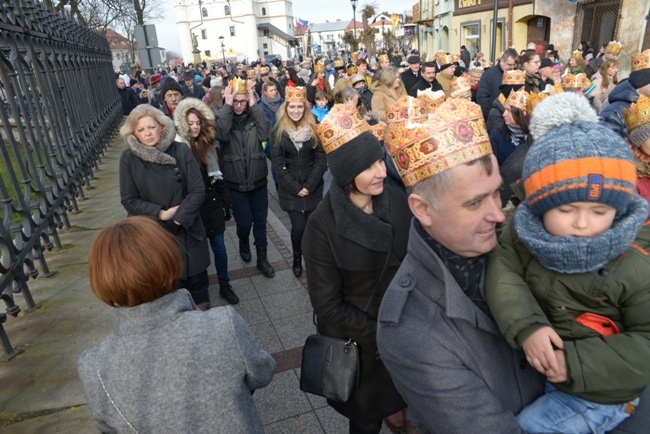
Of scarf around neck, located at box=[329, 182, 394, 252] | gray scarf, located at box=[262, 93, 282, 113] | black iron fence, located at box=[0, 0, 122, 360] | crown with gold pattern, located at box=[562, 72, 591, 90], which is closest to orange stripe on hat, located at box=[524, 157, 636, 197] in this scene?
scarf around neck, located at box=[329, 182, 394, 252]

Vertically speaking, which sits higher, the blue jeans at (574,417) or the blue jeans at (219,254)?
the blue jeans at (574,417)

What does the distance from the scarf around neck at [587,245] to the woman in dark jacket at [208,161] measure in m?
3.55

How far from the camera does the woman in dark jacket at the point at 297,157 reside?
15.8 feet

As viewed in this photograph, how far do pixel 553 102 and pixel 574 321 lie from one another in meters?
0.67

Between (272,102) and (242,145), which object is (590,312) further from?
(272,102)

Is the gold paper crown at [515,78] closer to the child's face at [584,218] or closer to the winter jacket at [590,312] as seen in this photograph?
the winter jacket at [590,312]

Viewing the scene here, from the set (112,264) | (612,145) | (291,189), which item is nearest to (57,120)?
(291,189)

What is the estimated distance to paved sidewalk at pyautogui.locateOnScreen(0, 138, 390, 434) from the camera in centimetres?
278

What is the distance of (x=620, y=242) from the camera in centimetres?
126

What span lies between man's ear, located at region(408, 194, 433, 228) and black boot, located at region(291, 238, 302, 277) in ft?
11.9

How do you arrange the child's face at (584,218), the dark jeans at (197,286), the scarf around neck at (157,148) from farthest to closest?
the dark jeans at (197,286), the scarf around neck at (157,148), the child's face at (584,218)

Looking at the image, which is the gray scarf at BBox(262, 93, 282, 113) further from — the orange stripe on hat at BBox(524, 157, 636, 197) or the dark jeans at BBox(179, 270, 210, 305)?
the orange stripe on hat at BBox(524, 157, 636, 197)

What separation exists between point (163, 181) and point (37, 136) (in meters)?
2.39

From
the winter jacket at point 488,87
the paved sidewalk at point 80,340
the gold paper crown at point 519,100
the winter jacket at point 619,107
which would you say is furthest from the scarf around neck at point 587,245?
the winter jacket at point 488,87
